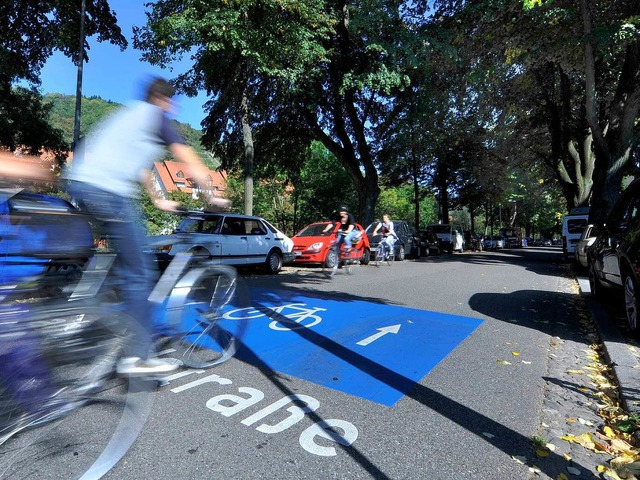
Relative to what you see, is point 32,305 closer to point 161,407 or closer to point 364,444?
point 161,407

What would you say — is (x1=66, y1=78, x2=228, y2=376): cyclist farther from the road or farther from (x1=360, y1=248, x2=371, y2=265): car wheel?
(x1=360, y1=248, x2=371, y2=265): car wheel

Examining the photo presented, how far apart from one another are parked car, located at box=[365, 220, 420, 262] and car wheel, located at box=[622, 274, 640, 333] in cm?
1204

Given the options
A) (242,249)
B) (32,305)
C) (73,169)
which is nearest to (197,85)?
(242,249)

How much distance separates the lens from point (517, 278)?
474 inches

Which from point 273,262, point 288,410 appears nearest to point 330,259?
point 273,262

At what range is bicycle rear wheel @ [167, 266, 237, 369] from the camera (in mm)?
3284

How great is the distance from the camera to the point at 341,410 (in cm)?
313

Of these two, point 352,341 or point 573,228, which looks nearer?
point 352,341

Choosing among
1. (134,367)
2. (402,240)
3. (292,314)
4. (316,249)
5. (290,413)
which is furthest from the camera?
(402,240)

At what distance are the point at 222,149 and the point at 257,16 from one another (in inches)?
318

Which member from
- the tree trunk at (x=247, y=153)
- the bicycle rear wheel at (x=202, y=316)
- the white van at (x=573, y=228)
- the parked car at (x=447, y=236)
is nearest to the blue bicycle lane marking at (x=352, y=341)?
the bicycle rear wheel at (x=202, y=316)

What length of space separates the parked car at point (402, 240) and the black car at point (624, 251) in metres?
10.9

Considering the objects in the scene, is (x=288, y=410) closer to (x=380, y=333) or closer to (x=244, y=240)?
(x=380, y=333)

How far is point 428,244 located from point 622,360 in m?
19.8
